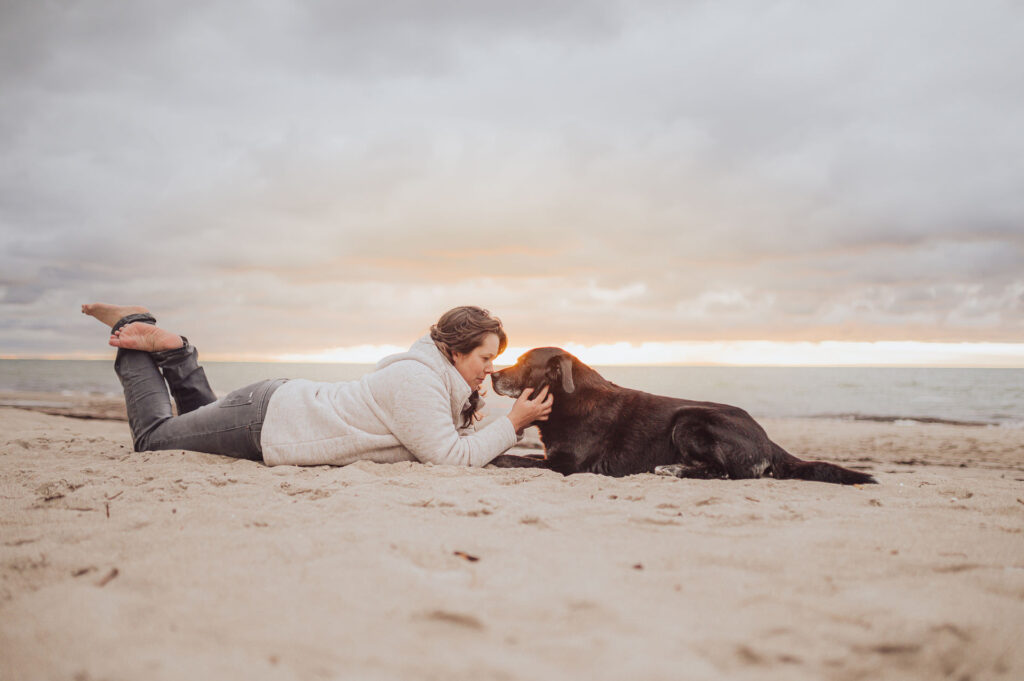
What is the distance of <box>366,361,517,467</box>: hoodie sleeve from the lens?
4523 millimetres

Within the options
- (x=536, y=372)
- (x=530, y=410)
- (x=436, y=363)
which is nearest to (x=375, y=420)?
(x=436, y=363)

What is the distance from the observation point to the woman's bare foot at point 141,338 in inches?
203

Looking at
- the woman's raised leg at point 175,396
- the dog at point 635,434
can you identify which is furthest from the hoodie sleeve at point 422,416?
the woman's raised leg at point 175,396

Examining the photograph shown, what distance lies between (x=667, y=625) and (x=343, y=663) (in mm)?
997

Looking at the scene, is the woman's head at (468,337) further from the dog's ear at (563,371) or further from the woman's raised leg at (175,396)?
the woman's raised leg at (175,396)

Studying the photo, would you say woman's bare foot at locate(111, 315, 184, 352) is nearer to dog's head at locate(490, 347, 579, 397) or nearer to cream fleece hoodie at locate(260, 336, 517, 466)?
cream fleece hoodie at locate(260, 336, 517, 466)

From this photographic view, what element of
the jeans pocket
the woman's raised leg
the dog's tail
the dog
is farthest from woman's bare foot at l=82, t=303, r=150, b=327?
the dog's tail

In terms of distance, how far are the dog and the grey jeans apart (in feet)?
7.19

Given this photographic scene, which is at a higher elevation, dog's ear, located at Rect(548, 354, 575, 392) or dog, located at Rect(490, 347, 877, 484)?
dog's ear, located at Rect(548, 354, 575, 392)

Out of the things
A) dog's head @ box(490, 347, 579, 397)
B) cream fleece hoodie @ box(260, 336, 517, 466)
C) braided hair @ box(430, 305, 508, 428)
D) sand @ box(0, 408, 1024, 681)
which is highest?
braided hair @ box(430, 305, 508, 428)

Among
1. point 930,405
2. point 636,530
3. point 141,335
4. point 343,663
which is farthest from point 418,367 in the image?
point 930,405

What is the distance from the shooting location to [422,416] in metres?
4.55

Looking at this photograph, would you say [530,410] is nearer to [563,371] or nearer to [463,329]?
[563,371]

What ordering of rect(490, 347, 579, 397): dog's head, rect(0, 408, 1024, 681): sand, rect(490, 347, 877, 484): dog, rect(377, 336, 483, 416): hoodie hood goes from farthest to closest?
rect(490, 347, 579, 397): dog's head, rect(490, 347, 877, 484): dog, rect(377, 336, 483, 416): hoodie hood, rect(0, 408, 1024, 681): sand
